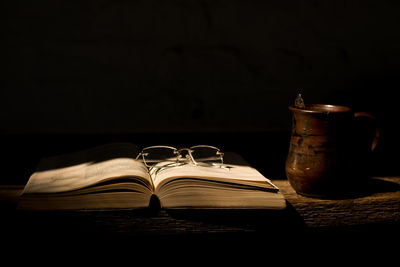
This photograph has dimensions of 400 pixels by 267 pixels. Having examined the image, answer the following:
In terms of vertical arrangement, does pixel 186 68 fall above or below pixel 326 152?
above

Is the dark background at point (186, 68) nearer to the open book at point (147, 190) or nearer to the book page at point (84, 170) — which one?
the book page at point (84, 170)

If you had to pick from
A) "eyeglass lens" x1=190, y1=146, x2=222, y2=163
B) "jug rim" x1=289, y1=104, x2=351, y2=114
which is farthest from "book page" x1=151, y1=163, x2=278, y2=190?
"jug rim" x1=289, y1=104, x2=351, y2=114

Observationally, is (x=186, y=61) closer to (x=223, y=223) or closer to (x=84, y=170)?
(x=84, y=170)

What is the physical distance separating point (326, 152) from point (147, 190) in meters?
0.53

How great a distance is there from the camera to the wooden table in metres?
1.09

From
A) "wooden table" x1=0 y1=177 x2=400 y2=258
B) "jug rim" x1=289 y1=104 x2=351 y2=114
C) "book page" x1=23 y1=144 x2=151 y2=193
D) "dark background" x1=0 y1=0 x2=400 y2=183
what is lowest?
"wooden table" x1=0 y1=177 x2=400 y2=258

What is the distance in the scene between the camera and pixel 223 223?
1.15 m

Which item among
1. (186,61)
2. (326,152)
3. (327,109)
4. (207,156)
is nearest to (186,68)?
(186,61)

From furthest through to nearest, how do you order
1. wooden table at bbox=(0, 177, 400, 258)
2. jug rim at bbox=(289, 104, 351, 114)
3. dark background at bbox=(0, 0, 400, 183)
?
1. dark background at bbox=(0, 0, 400, 183)
2. jug rim at bbox=(289, 104, 351, 114)
3. wooden table at bbox=(0, 177, 400, 258)

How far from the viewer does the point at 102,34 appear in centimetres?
187

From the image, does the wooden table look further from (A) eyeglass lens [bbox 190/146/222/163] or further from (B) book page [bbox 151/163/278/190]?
(A) eyeglass lens [bbox 190/146/222/163]

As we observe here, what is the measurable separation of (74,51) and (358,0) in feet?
4.21

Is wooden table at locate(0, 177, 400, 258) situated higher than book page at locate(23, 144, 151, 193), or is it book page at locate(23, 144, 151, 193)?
book page at locate(23, 144, 151, 193)

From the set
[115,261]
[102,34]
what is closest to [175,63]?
[102,34]
